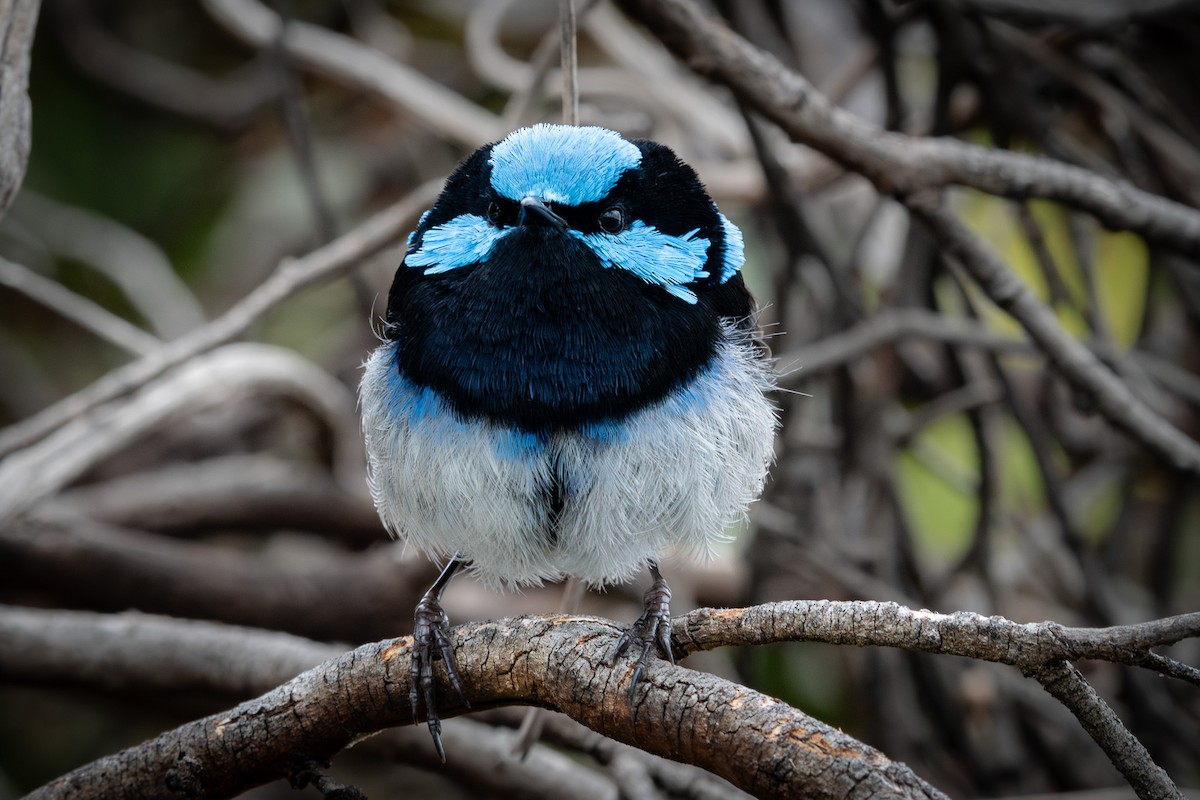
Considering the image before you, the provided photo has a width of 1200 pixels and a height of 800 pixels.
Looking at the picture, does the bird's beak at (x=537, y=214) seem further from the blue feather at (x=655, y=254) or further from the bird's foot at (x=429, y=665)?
the bird's foot at (x=429, y=665)

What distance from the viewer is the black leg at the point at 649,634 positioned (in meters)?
1.53

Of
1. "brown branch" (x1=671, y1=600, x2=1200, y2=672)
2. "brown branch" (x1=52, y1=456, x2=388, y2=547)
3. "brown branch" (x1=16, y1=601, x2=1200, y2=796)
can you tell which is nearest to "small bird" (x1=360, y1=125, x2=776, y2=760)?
"brown branch" (x1=16, y1=601, x2=1200, y2=796)

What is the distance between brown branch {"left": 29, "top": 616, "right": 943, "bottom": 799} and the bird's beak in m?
0.62

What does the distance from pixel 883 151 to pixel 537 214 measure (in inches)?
39.2

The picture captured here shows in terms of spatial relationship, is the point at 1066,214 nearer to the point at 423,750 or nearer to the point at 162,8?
the point at 423,750

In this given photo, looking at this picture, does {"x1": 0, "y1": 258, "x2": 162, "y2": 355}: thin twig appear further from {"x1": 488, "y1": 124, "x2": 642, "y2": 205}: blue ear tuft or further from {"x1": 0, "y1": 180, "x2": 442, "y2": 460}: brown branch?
{"x1": 488, "y1": 124, "x2": 642, "y2": 205}: blue ear tuft

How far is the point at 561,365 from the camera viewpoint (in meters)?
1.84

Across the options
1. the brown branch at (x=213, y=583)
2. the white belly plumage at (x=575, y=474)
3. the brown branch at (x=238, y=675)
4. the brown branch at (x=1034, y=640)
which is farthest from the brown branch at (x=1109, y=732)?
the brown branch at (x=213, y=583)

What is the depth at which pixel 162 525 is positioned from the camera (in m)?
3.87

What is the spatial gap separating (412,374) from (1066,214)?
2.42 metres

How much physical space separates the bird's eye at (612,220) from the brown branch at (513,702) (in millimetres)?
649

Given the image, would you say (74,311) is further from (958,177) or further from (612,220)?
(958,177)

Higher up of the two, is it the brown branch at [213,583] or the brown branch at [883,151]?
the brown branch at [883,151]

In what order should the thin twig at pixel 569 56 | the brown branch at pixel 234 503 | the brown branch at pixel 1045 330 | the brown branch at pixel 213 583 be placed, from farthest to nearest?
the brown branch at pixel 234 503 < the brown branch at pixel 213 583 < the brown branch at pixel 1045 330 < the thin twig at pixel 569 56
